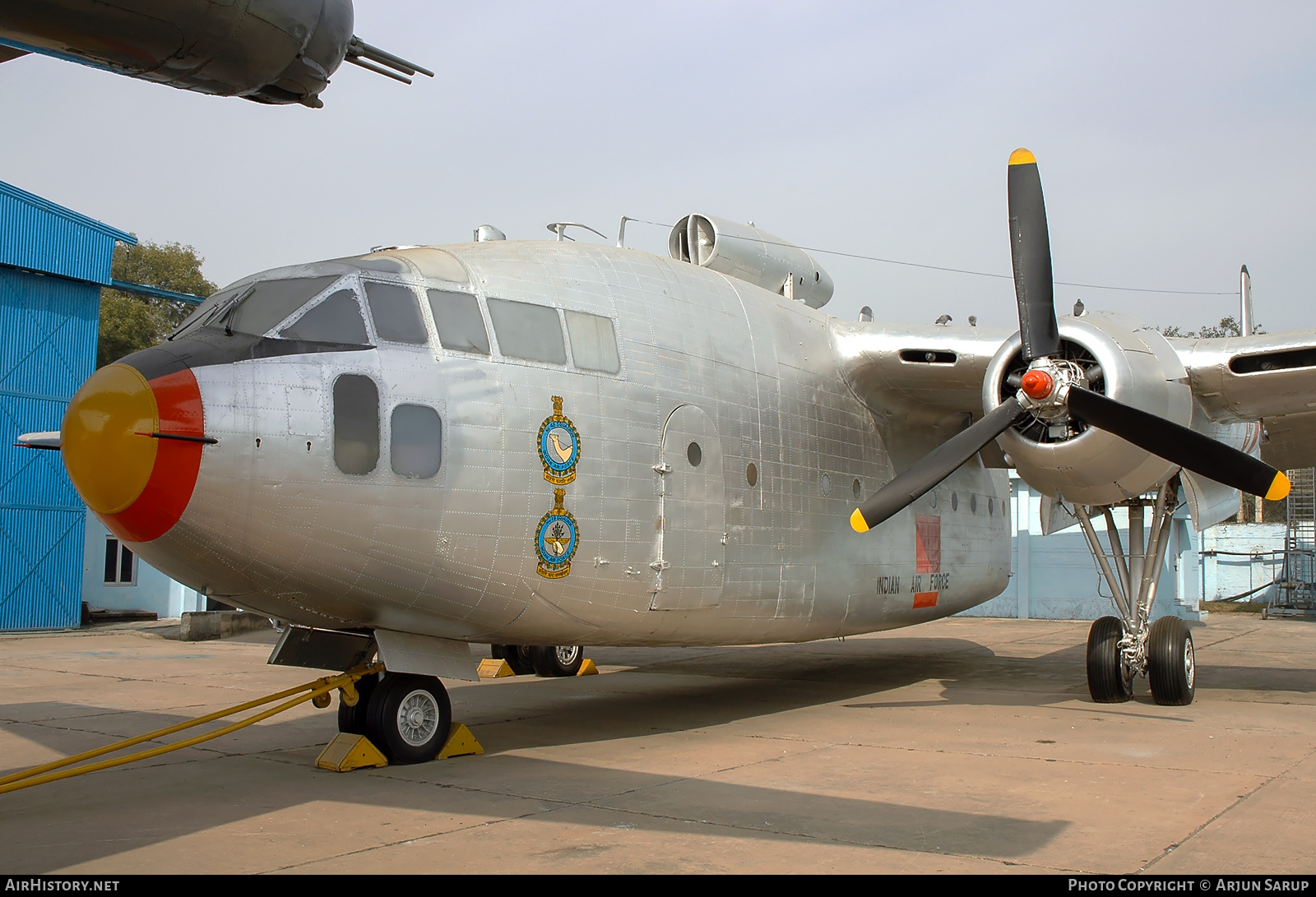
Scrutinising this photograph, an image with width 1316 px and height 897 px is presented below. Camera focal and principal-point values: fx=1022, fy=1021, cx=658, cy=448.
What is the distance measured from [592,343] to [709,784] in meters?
3.63

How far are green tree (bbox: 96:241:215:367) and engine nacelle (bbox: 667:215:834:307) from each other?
42411mm

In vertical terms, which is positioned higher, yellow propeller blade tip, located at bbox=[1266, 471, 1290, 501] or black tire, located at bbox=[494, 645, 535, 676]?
yellow propeller blade tip, located at bbox=[1266, 471, 1290, 501]

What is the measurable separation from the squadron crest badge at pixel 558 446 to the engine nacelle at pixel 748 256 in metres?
3.96

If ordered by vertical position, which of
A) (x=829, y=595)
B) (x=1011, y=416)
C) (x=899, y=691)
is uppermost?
(x=1011, y=416)

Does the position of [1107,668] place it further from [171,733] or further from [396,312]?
[171,733]

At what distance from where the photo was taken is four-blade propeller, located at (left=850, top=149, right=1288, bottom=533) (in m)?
9.13

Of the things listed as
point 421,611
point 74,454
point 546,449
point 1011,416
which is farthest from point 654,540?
point 74,454

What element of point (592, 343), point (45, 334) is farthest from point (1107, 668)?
point (45, 334)

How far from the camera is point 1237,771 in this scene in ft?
24.9

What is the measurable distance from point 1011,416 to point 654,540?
370 cm

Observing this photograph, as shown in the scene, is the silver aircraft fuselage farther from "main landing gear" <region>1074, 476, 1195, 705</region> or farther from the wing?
"main landing gear" <region>1074, 476, 1195, 705</region>

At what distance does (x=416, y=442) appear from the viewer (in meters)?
7.28

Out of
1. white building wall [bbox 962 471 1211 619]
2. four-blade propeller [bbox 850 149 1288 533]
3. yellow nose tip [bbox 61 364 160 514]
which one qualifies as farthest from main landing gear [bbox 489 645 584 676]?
white building wall [bbox 962 471 1211 619]
